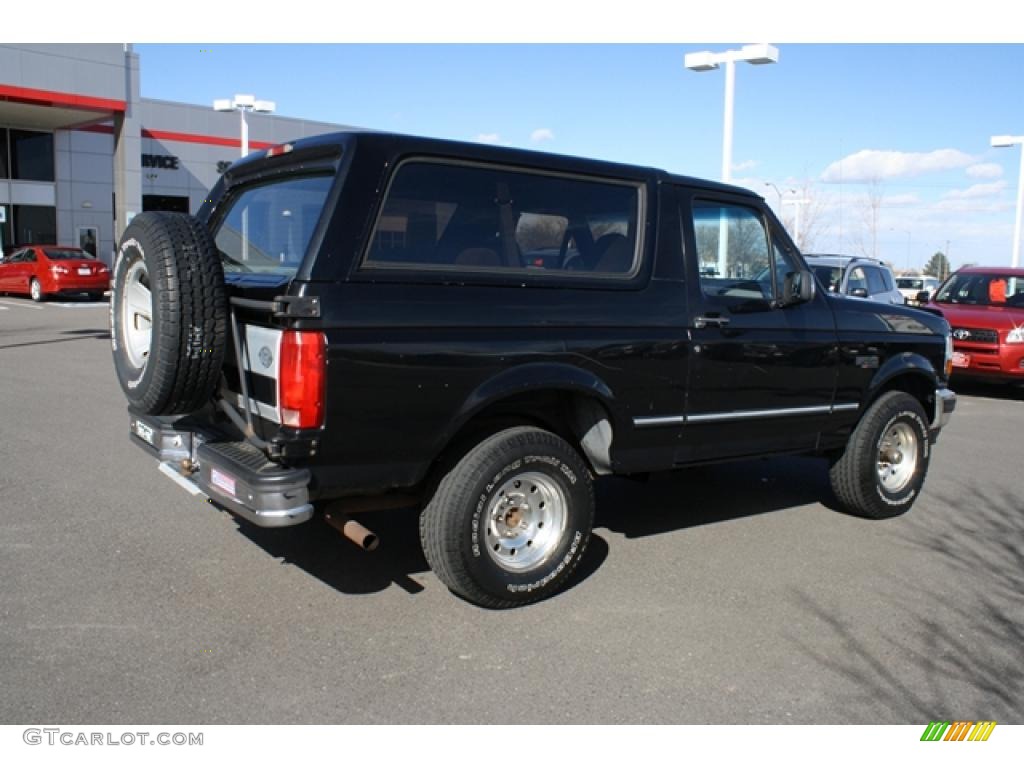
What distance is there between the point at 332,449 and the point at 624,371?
A: 1580 millimetres

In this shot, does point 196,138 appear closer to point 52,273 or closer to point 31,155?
point 31,155

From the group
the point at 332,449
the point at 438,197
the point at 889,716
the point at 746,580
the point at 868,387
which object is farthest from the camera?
the point at 868,387

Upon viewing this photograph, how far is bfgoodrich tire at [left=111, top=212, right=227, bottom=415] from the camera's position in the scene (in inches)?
153

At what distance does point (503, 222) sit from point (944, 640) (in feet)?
9.16

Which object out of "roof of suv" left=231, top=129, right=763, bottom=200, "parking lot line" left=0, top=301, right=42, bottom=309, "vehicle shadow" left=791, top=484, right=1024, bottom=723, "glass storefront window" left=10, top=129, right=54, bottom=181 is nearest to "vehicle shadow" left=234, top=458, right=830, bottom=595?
"vehicle shadow" left=791, top=484, right=1024, bottom=723

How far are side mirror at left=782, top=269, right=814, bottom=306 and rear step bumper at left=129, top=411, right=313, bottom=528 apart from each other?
122 inches

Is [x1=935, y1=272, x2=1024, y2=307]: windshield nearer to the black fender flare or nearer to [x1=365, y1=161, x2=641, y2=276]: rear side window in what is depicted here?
the black fender flare

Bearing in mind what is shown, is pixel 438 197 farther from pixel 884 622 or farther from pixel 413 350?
pixel 884 622

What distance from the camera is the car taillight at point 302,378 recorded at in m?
3.68

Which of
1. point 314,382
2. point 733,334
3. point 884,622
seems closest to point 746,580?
point 884,622

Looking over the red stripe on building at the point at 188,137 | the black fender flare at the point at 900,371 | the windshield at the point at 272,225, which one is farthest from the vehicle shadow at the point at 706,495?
the red stripe on building at the point at 188,137

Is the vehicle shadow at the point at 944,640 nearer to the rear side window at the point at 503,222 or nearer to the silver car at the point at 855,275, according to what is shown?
the rear side window at the point at 503,222

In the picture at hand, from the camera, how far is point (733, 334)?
16.8 ft

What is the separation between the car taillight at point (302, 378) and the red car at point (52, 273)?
2309 cm
